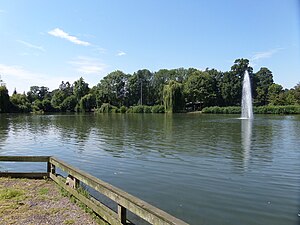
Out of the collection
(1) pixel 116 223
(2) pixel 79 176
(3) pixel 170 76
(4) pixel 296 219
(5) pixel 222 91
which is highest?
(3) pixel 170 76

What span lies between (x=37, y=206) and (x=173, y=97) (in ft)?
230

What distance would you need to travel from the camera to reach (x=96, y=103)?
101750 millimetres

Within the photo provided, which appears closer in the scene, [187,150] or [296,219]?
[296,219]

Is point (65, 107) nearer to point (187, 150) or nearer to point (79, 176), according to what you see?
point (187, 150)

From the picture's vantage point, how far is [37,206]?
6438 mm

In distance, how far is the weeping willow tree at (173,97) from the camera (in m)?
75.7

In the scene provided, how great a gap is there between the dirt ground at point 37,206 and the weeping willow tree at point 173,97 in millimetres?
68277

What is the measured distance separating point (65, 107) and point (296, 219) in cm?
11632

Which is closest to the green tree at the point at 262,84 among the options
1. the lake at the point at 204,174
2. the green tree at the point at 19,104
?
the green tree at the point at 19,104

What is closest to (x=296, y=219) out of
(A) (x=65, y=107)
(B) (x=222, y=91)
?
(B) (x=222, y=91)

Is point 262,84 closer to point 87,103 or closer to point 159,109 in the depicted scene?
point 159,109

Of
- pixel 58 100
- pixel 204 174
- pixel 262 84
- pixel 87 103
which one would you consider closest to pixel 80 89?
pixel 87 103

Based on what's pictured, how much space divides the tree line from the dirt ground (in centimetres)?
6859

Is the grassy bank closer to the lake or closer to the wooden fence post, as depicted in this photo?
the lake
